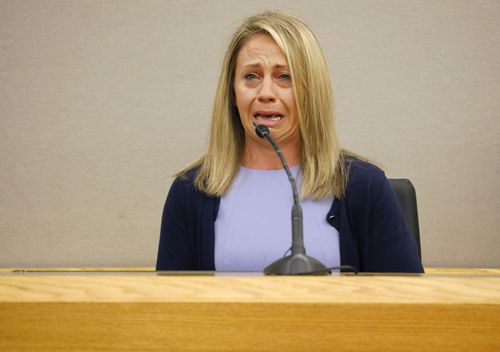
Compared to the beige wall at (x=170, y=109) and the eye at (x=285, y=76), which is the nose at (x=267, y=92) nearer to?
the eye at (x=285, y=76)

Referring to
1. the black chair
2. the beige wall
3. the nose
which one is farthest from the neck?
the beige wall

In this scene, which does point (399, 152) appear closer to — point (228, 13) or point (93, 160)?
point (228, 13)

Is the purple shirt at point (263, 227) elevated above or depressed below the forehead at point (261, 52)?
below

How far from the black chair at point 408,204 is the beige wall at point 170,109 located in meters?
0.71

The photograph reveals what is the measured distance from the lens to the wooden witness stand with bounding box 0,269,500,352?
537mm

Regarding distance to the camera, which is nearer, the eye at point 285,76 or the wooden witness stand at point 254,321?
the wooden witness stand at point 254,321

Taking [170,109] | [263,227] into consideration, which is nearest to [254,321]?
[263,227]

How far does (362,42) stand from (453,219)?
74 centimetres

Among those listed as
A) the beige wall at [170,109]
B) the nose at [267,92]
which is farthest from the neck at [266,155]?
the beige wall at [170,109]

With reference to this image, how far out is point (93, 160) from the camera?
2.16m

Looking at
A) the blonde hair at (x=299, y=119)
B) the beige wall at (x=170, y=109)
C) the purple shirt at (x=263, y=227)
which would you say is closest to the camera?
the purple shirt at (x=263, y=227)

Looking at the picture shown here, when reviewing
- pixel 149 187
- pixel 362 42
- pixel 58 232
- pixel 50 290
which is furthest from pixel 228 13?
pixel 50 290

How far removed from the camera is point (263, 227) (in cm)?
125

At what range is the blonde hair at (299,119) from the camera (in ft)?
4.33
